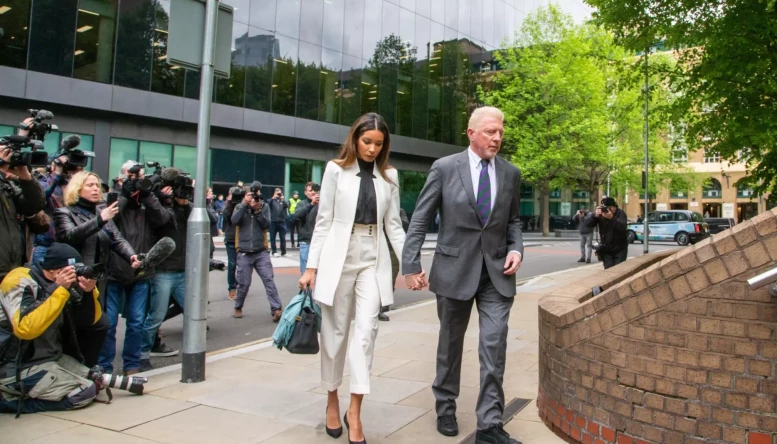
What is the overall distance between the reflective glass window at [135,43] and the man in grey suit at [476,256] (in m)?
21.0

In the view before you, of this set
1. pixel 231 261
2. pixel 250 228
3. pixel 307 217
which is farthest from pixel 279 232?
pixel 250 228

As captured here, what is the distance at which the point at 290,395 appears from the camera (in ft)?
15.5

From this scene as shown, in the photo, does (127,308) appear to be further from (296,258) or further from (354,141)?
(296,258)

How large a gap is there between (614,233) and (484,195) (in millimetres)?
7799

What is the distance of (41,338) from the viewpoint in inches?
167

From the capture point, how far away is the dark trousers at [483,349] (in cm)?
358

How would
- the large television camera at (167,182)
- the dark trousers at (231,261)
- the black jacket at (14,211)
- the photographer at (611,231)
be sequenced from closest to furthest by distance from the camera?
the black jacket at (14,211) → the large television camera at (167,182) → the dark trousers at (231,261) → the photographer at (611,231)

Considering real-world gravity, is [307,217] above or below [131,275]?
above

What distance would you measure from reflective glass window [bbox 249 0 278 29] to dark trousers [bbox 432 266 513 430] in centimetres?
2402

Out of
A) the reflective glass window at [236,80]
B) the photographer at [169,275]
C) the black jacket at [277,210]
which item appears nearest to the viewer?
the photographer at [169,275]

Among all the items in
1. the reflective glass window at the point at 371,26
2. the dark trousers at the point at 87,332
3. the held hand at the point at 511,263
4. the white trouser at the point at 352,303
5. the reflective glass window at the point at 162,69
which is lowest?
the dark trousers at the point at 87,332

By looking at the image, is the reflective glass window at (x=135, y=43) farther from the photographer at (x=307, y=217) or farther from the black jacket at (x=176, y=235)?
the black jacket at (x=176, y=235)

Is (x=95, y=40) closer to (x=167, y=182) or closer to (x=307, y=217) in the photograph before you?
(x=307, y=217)

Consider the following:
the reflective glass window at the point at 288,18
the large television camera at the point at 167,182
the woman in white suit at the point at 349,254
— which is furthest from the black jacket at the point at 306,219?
the reflective glass window at the point at 288,18
